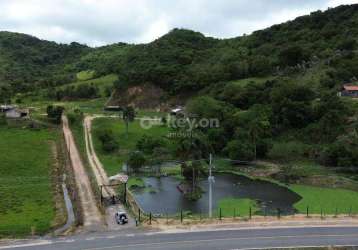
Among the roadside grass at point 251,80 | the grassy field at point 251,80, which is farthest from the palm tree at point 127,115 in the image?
the grassy field at point 251,80

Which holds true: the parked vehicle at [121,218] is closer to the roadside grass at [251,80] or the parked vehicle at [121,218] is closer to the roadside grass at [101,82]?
the roadside grass at [251,80]

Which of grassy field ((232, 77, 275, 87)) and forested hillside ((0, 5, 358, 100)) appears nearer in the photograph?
grassy field ((232, 77, 275, 87))

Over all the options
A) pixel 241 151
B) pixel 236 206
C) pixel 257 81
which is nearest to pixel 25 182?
pixel 236 206

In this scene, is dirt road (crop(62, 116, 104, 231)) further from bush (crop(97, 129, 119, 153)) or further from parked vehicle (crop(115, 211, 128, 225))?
bush (crop(97, 129, 119, 153))

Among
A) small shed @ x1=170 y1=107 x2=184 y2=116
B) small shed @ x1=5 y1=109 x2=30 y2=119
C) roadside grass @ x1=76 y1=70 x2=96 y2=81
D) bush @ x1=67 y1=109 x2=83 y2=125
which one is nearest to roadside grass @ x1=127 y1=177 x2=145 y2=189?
bush @ x1=67 y1=109 x2=83 y2=125

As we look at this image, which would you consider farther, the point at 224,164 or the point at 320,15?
the point at 320,15

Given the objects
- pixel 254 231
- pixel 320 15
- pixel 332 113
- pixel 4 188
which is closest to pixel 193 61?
pixel 320 15

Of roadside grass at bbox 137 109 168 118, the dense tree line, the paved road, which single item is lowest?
the paved road

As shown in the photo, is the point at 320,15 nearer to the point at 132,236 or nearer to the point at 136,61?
the point at 136,61
